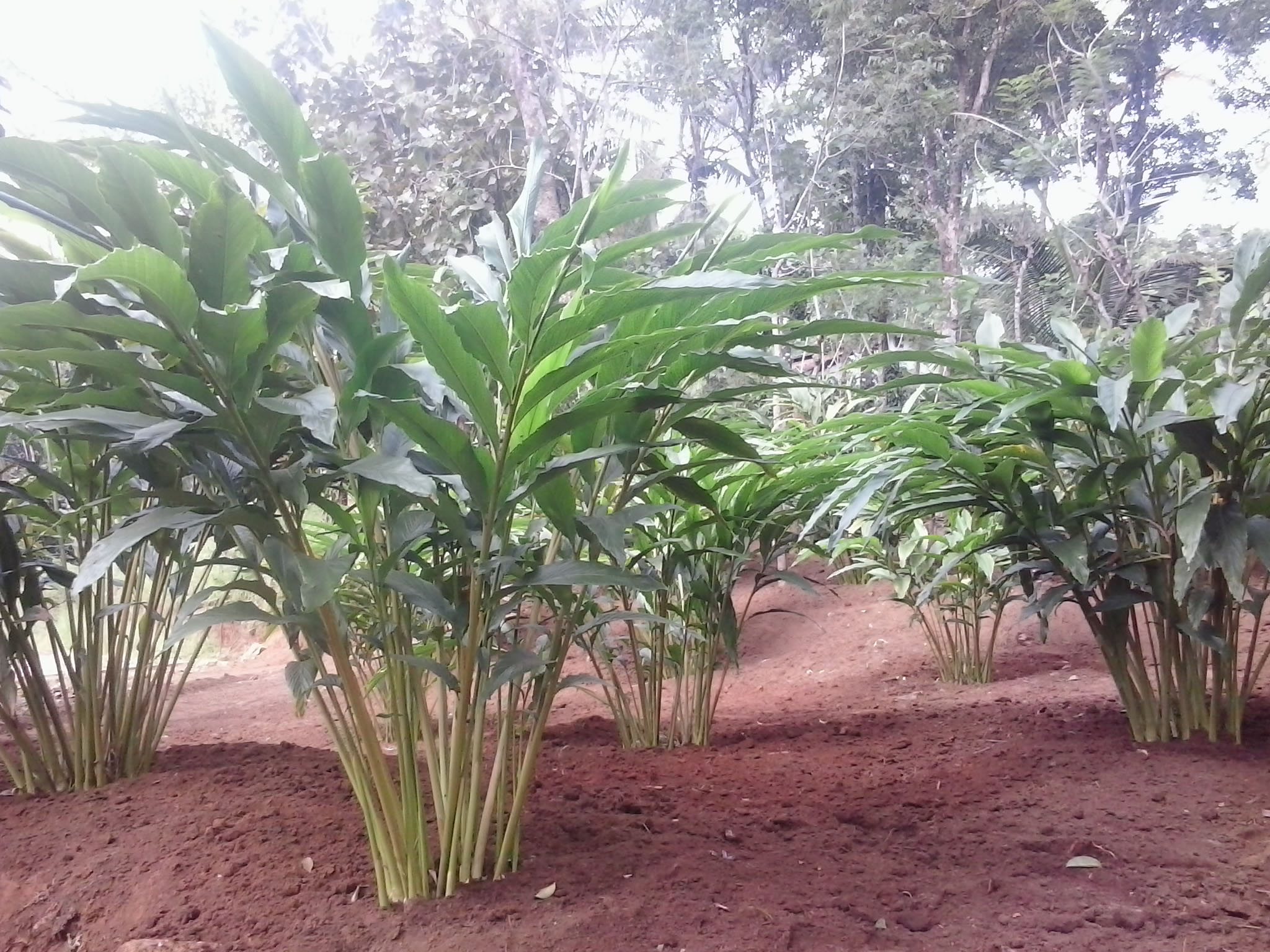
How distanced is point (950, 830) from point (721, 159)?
11.6 ft

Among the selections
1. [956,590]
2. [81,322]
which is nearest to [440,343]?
[81,322]

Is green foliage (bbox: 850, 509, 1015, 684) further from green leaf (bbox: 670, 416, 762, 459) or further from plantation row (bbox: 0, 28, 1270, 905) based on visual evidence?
green leaf (bbox: 670, 416, 762, 459)

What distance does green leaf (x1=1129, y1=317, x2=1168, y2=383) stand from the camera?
1042 mm

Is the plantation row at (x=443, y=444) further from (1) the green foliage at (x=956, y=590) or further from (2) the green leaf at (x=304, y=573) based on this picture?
(1) the green foliage at (x=956, y=590)

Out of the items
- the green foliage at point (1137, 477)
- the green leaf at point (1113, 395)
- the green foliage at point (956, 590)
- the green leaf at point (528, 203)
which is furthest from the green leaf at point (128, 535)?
the green foliage at point (956, 590)

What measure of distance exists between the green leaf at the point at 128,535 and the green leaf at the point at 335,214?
0.25 meters

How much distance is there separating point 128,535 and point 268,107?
41 cm

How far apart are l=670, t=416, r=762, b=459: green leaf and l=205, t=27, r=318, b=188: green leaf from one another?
17.6 inches

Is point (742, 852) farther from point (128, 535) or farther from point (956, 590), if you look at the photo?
point (956, 590)

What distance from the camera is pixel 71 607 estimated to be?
123cm

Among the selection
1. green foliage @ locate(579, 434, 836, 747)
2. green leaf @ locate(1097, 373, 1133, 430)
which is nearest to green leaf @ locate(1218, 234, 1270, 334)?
green leaf @ locate(1097, 373, 1133, 430)

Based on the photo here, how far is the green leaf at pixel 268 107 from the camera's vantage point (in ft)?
2.25

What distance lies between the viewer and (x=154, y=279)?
0.58m

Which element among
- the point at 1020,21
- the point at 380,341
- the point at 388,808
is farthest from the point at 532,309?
the point at 1020,21
